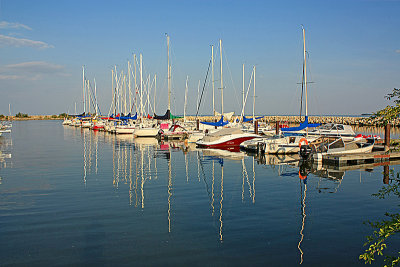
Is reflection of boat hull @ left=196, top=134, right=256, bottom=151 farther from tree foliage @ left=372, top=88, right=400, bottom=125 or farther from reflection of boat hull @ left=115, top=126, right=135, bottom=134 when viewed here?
tree foliage @ left=372, top=88, right=400, bottom=125

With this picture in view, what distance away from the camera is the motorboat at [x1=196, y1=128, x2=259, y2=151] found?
37.7 meters

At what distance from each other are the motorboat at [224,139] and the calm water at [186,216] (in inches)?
563

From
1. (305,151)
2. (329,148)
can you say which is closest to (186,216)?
(305,151)

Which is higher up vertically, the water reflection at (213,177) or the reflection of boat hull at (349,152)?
the reflection of boat hull at (349,152)

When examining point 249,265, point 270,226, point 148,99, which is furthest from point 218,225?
point 148,99

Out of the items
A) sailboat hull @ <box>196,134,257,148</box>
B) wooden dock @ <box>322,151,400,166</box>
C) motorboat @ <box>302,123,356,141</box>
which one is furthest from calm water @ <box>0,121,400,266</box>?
motorboat @ <box>302,123,356,141</box>

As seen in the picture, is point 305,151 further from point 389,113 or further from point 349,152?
point 389,113

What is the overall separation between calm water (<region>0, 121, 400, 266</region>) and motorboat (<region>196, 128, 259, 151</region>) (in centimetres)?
1429

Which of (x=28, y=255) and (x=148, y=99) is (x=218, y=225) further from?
(x=148, y=99)

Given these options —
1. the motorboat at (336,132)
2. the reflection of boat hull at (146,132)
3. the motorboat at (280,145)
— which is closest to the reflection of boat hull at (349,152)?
the motorboat at (280,145)

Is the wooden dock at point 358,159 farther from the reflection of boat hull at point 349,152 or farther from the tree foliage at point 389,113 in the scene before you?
the tree foliage at point 389,113

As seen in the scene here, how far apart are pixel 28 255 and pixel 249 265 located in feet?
17.5

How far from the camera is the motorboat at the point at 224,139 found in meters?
37.7

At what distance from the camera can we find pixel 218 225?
38.0ft
